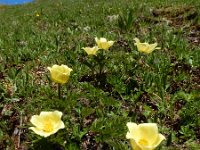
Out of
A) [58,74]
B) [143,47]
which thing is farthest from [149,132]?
[143,47]

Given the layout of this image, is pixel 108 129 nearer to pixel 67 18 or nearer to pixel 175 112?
pixel 175 112

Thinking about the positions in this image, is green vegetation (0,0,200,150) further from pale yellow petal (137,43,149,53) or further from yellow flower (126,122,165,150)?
yellow flower (126,122,165,150)

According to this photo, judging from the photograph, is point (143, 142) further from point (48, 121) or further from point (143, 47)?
point (143, 47)

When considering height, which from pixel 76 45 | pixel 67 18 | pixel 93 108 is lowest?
pixel 93 108

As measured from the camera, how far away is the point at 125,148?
4.18 meters

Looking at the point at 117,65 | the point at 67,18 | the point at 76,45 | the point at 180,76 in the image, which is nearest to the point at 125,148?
the point at 180,76

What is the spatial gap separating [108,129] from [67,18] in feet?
28.0

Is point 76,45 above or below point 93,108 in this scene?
above

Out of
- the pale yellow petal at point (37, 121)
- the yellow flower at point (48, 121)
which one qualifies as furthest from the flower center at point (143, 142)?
the pale yellow petal at point (37, 121)

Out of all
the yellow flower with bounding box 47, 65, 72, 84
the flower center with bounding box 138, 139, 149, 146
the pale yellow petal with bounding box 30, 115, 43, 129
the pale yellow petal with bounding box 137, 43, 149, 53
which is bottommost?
the flower center with bounding box 138, 139, 149, 146

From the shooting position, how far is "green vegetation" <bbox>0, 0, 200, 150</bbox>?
4656mm

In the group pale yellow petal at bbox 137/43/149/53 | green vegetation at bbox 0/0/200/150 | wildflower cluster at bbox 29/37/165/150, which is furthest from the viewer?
pale yellow petal at bbox 137/43/149/53

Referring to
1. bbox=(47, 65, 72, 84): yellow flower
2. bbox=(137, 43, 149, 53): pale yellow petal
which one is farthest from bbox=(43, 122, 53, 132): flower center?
bbox=(137, 43, 149, 53): pale yellow petal

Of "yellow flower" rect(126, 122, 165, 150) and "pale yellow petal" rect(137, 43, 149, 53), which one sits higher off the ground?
"pale yellow petal" rect(137, 43, 149, 53)
